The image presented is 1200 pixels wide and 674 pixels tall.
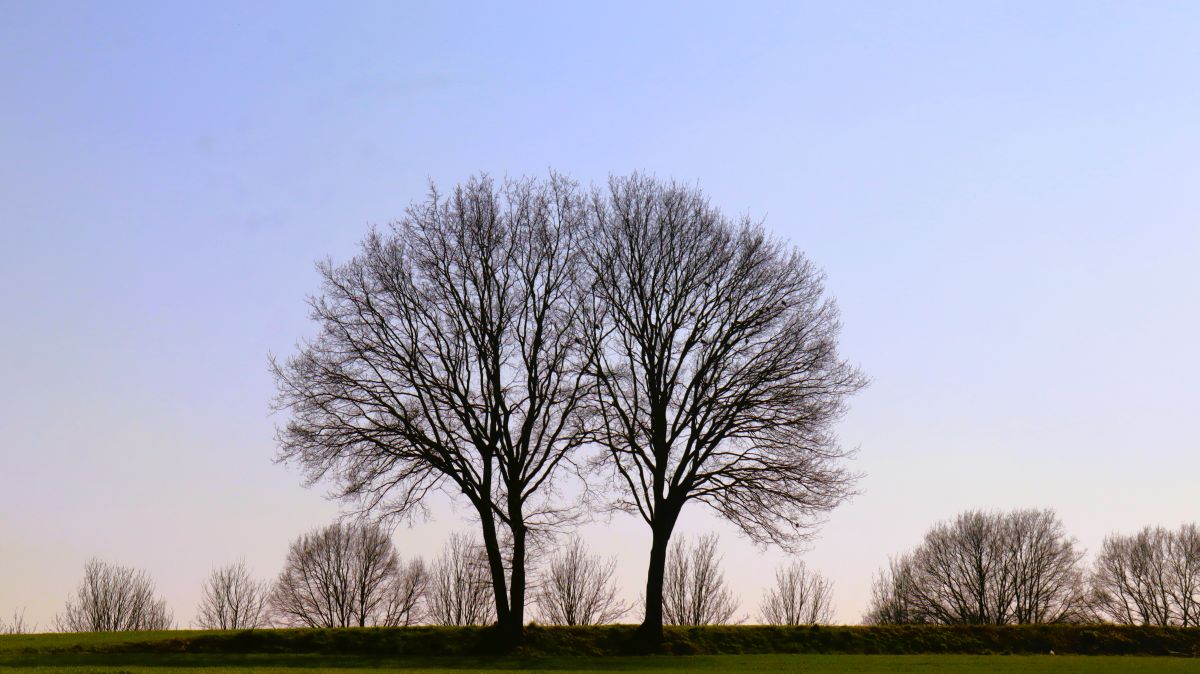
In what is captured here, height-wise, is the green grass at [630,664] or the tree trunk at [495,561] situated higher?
the tree trunk at [495,561]

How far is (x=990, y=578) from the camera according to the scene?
287 feet

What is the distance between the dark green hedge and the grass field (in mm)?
51

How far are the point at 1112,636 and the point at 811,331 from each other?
1829 centimetres

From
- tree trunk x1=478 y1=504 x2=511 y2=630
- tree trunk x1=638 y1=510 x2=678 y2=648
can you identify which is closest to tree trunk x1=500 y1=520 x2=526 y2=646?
tree trunk x1=478 y1=504 x2=511 y2=630

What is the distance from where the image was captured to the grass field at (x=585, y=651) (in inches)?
1293

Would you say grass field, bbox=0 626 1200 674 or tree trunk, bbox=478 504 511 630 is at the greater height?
tree trunk, bbox=478 504 511 630

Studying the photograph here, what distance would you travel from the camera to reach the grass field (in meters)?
32.8

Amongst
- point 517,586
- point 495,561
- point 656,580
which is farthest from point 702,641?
point 495,561

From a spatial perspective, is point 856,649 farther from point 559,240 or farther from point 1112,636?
point 559,240

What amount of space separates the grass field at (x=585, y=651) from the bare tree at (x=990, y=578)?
138 ft

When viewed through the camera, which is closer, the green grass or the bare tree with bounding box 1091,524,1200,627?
the green grass

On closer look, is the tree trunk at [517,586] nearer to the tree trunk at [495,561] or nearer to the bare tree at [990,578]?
the tree trunk at [495,561]

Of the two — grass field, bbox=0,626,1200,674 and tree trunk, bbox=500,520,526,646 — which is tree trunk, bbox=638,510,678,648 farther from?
tree trunk, bbox=500,520,526,646

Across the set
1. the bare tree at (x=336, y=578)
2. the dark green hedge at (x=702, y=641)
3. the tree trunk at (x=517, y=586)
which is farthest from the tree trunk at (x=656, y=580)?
the bare tree at (x=336, y=578)
